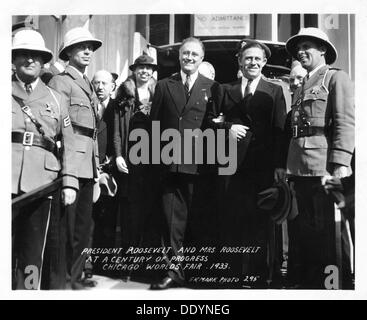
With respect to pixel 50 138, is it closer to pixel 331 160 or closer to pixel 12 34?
pixel 12 34

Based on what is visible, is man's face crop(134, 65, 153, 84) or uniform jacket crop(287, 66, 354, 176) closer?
uniform jacket crop(287, 66, 354, 176)

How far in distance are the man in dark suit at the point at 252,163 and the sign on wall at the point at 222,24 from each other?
11 centimetres

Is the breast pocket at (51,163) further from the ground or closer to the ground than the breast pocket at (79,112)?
closer to the ground

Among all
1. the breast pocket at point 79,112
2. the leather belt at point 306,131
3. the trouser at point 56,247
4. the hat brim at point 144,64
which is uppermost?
the hat brim at point 144,64

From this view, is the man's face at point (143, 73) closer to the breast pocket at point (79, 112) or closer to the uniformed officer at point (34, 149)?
the breast pocket at point (79, 112)

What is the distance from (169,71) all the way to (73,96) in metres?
0.65

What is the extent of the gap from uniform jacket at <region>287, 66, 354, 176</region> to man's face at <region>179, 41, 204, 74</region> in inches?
28.5

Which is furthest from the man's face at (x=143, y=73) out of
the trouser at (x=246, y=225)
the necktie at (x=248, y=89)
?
the trouser at (x=246, y=225)

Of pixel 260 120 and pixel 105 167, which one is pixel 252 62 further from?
pixel 105 167

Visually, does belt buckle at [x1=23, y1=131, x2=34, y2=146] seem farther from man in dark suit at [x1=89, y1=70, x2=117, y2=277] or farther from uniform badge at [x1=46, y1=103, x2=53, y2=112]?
man in dark suit at [x1=89, y1=70, x2=117, y2=277]

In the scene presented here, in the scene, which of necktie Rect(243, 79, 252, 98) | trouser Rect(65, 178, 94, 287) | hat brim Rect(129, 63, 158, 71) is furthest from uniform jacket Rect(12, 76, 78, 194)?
necktie Rect(243, 79, 252, 98)

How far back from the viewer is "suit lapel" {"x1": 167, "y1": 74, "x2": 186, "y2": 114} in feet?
14.2

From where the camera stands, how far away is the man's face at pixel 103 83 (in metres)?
4.37
